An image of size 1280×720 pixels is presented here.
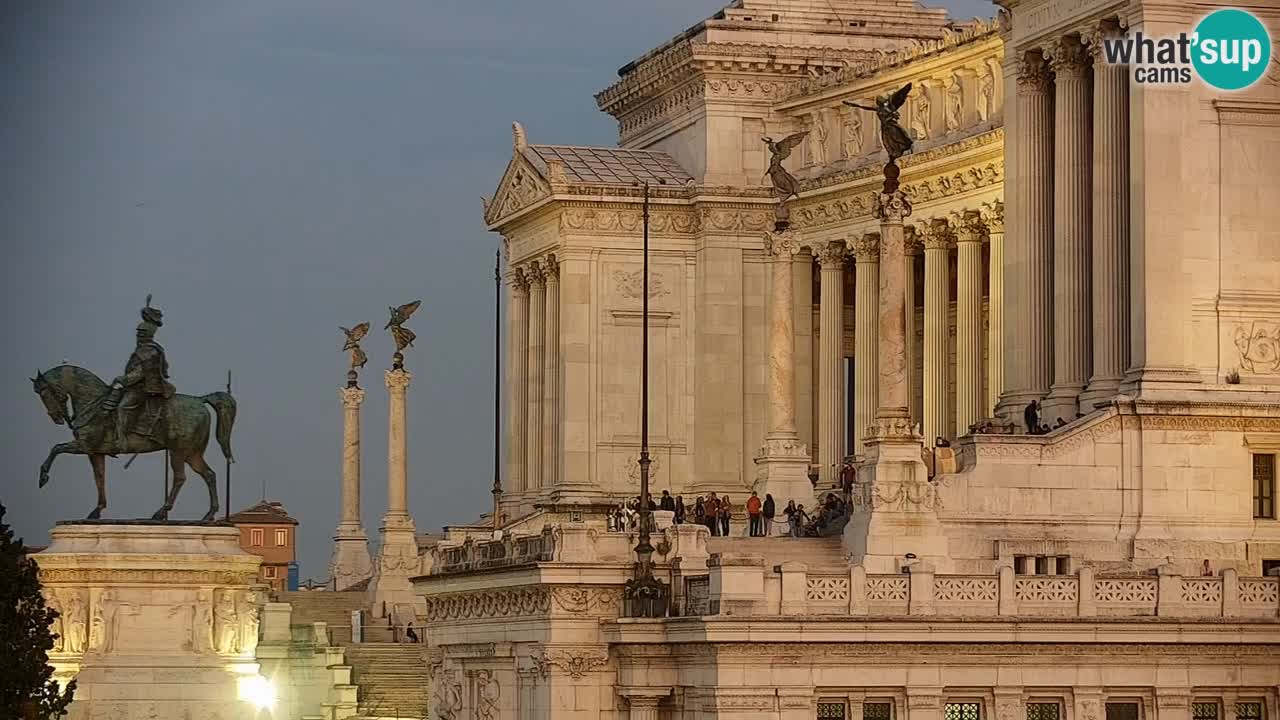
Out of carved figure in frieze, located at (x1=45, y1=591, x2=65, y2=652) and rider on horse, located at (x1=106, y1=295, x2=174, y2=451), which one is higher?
rider on horse, located at (x1=106, y1=295, x2=174, y2=451)

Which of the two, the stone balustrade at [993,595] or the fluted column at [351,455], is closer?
the stone balustrade at [993,595]

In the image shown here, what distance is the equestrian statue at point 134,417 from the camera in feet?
345

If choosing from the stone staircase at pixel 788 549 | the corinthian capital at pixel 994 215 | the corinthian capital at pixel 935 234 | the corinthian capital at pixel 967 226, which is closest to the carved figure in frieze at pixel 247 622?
the stone staircase at pixel 788 549

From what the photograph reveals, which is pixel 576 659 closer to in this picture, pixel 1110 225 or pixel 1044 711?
pixel 1044 711

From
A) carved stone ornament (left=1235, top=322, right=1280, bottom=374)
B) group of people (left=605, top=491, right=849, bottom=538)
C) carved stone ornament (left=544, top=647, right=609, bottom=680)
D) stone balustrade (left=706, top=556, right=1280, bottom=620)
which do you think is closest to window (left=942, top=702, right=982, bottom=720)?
stone balustrade (left=706, top=556, right=1280, bottom=620)

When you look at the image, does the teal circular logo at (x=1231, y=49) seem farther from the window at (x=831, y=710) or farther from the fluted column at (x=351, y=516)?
the fluted column at (x=351, y=516)

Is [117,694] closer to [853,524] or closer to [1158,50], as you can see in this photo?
[853,524]

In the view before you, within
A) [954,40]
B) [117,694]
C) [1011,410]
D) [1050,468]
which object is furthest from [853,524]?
[954,40]

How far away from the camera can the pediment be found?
130 meters

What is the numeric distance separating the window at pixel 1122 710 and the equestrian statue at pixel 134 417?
111ft

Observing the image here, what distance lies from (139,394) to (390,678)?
13.4m

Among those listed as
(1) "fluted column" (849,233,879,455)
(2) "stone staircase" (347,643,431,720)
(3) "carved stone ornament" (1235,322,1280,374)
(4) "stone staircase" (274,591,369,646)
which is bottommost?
(2) "stone staircase" (347,643,431,720)

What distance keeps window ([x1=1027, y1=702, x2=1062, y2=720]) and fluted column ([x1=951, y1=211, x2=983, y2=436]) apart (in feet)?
122

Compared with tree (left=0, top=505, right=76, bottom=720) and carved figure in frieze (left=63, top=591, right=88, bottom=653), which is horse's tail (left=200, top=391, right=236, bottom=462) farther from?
tree (left=0, top=505, right=76, bottom=720)
